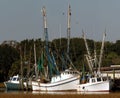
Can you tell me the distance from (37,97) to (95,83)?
1651 inches

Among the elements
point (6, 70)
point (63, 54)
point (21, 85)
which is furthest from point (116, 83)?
point (6, 70)

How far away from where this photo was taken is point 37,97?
38.8m

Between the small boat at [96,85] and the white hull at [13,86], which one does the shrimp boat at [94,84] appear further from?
the white hull at [13,86]

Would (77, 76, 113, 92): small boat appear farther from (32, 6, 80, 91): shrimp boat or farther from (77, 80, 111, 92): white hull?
(32, 6, 80, 91): shrimp boat

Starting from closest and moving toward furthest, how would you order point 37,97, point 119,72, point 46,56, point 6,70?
point 37,97 → point 46,56 → point 119,72 → point 6,70

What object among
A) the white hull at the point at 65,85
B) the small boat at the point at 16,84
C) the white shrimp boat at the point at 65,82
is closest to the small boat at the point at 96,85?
the white hull at the point at 65,85

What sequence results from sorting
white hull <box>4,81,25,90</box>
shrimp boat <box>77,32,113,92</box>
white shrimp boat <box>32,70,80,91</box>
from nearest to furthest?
shrimp boat <box>77,32,113,92</box>, white shrimp boat <box>32,70,80,91</box>, white hull <box>4,81,25,90</box>

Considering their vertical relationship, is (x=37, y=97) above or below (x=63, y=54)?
below

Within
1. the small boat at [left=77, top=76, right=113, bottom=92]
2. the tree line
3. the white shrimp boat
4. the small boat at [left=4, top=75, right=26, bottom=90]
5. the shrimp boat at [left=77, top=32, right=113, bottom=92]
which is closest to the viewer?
the small boat at [left=77, top=76, right=113, bottom=92]

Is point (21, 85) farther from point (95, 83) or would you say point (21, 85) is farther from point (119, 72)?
point (119, 72)

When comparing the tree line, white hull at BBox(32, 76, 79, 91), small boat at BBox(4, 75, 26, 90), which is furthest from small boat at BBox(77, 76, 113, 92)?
the tree line

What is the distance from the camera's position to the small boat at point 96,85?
7900 cm

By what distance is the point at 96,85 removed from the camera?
79.8 meters

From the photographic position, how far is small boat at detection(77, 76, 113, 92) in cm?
7900
